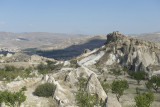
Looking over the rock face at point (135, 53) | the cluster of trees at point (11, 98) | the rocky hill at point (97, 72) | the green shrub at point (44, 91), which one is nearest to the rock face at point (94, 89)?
the rocky hill at point (97, 72)

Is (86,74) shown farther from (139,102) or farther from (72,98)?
(139,102)

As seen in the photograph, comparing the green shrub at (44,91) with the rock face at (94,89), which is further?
the rock face at (94,89)

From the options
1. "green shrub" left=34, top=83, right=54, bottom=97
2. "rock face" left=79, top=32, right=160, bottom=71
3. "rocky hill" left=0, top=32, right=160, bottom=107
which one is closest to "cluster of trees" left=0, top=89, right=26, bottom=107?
"rocky hill" left=0, top=32, right=160, bottom=107

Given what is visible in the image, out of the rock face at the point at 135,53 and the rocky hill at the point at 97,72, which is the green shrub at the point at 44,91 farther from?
the rock face at the point at 135,53

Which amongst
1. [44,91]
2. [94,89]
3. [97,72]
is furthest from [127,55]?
[44,91]

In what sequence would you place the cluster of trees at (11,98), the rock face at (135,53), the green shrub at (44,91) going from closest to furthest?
the cluster of trees at (11,98) → the green shrub at (44,91) → the rock face at (135,53)

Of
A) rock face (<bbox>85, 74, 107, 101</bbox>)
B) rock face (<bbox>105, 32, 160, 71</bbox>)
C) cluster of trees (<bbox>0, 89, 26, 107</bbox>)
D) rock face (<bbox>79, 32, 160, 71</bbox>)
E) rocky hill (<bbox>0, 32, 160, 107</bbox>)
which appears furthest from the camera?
rock face (<bbox>79, 32, 160, 71</bbox>)

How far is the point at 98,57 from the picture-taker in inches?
5891

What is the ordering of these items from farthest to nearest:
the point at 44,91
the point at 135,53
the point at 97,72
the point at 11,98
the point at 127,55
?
1. the point at 127,55
2. the point at 135,53
3. the point at 97,72
4. the point at 44,91
5. the point at 11,98

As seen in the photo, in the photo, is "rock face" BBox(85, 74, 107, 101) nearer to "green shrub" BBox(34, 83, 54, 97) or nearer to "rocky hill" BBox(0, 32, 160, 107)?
"rocky hill" BBox(0, 32, 160, 107)

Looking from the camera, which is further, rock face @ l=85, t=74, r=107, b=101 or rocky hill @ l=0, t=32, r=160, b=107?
rock face @ l=85, t=74, r=107, b=101

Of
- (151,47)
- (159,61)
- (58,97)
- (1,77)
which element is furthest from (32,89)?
(151,47)

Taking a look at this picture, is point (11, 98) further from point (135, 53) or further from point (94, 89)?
point (135, 53)

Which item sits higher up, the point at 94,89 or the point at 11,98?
the point at 11,98
